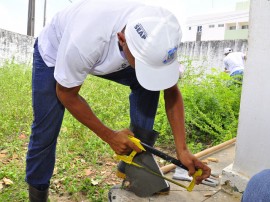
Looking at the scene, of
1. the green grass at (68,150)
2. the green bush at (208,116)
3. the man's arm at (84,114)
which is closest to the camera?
the man's arm at (84,114)

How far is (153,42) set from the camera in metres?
1.39

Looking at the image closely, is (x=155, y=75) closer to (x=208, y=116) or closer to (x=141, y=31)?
(x=141, y=31)

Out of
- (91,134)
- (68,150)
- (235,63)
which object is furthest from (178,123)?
(235,63)

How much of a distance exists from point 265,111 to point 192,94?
7.33 ft

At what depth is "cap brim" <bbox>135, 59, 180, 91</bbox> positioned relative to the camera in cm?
144

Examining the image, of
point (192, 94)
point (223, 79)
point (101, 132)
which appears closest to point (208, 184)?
point (101, 132)

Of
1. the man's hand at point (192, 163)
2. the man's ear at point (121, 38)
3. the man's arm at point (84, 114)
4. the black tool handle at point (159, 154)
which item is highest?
the man's ear at point (121, 38)

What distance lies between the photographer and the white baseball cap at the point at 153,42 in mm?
1392

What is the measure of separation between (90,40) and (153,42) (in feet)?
0.96

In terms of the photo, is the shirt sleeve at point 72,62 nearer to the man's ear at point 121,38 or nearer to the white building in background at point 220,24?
the man's ear at point 121,38

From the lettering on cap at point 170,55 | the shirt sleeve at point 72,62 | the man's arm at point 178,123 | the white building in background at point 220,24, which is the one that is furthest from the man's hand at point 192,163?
the white building in background at point 220,24

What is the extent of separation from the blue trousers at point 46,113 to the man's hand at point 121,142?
39 cm

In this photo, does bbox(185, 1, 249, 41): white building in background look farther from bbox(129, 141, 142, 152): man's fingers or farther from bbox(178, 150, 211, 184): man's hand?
bbox(129, 141, 142, 152): man's fingers

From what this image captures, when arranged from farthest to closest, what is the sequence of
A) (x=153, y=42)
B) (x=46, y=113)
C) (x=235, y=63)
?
1. (x=235, y=63)
2. (x=46, y=113)
3. (x=153, y=42)
